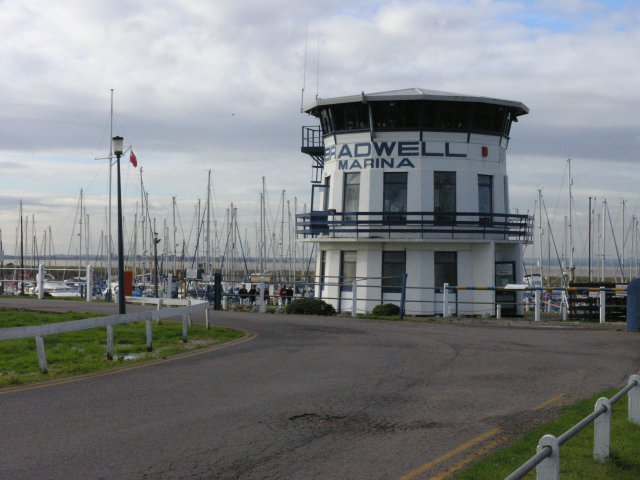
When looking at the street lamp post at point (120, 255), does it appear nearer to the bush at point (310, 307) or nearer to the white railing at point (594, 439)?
the bush at point (310, 307)

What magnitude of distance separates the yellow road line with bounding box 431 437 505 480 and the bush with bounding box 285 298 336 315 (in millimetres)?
22621

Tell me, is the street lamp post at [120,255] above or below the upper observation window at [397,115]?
below

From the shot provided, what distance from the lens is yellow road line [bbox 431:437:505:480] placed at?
27.9ft

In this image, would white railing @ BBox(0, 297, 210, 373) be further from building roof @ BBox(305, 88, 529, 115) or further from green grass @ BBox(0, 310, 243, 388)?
building roof @ BBox(305, 88, 529, 115)

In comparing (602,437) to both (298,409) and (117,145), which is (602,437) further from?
(117,145)

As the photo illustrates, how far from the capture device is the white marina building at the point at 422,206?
Answer: 3534 cm

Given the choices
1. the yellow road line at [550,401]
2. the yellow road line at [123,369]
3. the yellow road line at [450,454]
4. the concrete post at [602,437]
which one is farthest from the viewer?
the yellow road line at [123,369]

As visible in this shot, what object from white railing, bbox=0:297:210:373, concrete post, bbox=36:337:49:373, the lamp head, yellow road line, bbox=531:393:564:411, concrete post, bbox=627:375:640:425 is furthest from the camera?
the lamp head

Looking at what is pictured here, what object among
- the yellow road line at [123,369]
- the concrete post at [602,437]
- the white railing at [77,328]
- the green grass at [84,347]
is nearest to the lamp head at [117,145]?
the green grass at [84,347]

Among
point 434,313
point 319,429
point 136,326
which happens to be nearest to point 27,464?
point 319,429

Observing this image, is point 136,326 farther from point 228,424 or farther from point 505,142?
point 505,142

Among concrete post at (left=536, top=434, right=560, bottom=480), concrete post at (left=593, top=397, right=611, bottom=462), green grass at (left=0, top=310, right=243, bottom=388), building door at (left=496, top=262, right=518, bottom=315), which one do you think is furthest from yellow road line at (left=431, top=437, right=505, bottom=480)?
building door at (left=496, top=262, right=518, bottom=315)

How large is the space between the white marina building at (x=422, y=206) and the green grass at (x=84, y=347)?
36.0 feet

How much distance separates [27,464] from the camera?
8672 mm
